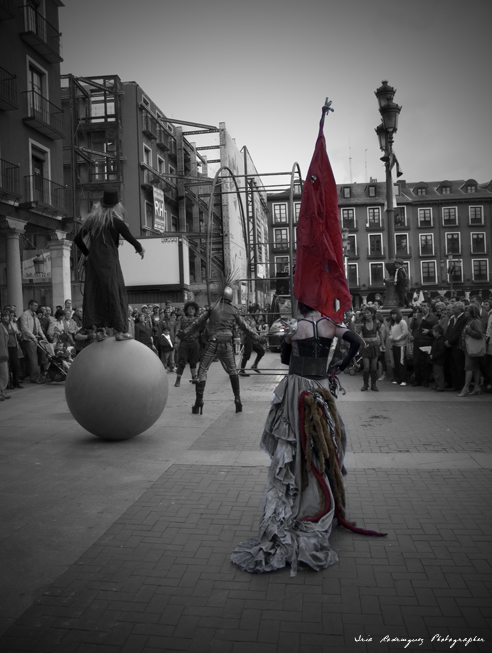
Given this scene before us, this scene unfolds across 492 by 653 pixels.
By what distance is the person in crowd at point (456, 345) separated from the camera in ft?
36.7

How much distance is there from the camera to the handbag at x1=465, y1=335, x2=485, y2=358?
10547 millimetres

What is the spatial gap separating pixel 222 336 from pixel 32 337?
646cm

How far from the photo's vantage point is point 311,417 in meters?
4.07

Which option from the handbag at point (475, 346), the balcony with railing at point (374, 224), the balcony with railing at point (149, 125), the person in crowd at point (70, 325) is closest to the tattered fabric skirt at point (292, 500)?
the handbag at point (475, 346)

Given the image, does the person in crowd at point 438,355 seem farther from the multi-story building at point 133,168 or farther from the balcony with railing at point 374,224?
the balcony with railing at point 374,224

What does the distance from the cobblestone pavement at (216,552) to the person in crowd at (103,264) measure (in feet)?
5.30

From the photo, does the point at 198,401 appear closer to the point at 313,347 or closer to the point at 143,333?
the point at 313,347

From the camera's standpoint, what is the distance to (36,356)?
45.4ft

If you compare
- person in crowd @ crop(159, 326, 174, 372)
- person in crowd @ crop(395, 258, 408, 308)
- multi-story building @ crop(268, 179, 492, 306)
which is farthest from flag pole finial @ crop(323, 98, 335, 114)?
multi-story building @ crop(268, 179, 492, 306)

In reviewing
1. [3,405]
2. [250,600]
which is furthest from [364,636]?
[3,405]

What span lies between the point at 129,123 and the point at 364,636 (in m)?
35.0

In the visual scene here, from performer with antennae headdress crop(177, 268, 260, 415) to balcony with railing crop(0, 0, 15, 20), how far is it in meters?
16.3

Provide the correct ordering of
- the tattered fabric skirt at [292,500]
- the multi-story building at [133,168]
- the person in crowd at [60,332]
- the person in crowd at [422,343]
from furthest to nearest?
1. the multi-story building at [133,168]
2. the person in crowd at [60,332]
3. the person in crowd at [422,343]
4. the tattered fabric skirt at [292,500]

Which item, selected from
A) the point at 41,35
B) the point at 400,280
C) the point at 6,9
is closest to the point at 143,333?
the point at 400,280
